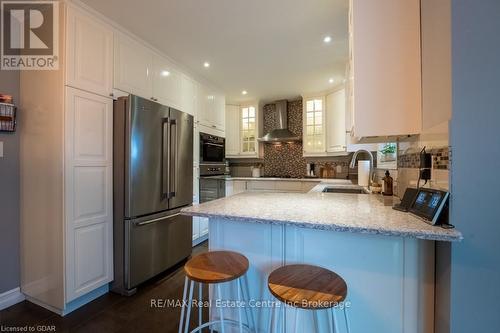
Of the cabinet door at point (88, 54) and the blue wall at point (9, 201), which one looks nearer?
the cabinet door at point (88, 54)

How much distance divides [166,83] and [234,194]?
1.56 m

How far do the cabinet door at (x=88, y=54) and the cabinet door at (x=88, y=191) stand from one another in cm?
10

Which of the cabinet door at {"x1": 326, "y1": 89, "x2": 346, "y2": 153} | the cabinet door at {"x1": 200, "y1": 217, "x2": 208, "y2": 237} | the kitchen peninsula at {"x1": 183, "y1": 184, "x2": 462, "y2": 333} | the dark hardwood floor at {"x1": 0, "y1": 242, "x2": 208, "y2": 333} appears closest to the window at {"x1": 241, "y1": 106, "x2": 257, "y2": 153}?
the cabinet door at {"x1": 326, "y1": 89, "x2": 346, "y2": 153}

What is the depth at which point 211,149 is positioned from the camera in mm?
3459

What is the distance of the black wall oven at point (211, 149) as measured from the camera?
3275 millimetres

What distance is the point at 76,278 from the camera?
1729mm

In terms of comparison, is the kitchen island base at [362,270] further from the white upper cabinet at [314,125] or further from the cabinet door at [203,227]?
the white upper cabinet at [314,125]

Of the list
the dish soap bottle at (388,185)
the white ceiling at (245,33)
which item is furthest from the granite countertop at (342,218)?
the white ceiling at (245,33)

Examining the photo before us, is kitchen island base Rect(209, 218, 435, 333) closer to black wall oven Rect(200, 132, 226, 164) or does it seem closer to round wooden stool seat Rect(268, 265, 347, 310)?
round wooden stool seat Rect(268, 265, 347, 310)

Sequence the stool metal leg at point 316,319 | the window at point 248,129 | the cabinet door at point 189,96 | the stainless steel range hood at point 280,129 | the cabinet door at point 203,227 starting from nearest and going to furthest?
the stool metal leg at point 316,319
the cabinet door at point 189,96
the cabinet door at point 203,227
the stainless steel range hood at point 280,129
the window at point 248,129

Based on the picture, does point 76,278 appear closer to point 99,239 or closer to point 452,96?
point 99,239

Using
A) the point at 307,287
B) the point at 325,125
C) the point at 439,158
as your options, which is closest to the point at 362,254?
the point at 307,287

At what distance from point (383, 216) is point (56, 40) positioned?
2498mm

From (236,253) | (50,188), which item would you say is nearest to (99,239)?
(50,188)
